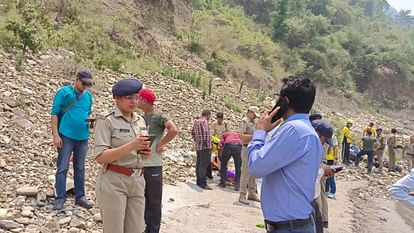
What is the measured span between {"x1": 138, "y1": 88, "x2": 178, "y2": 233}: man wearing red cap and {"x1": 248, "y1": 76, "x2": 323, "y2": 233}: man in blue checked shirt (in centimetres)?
191

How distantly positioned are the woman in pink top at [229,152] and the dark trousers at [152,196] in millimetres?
4007

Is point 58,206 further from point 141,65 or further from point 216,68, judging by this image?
point 216,68

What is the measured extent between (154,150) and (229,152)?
408 cm

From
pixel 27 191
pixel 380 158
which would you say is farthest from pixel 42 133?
pixel 380 158

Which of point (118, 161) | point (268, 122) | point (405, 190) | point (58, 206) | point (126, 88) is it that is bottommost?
point (58, 206)

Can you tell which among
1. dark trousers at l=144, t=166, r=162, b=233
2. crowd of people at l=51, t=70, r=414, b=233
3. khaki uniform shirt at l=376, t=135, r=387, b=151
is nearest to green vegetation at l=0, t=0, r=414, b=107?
crowd of people at l=51, t=70, r=414, b=233

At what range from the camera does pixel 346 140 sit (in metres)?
14.7

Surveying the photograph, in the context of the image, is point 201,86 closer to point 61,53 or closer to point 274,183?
point 61,53

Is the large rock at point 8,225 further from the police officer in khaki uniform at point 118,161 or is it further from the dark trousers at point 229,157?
the dark trousers at point 229,157

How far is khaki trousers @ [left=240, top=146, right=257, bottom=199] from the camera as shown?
7.84m

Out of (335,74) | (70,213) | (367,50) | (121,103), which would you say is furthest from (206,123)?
(367,50)

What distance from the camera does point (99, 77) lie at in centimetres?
1168

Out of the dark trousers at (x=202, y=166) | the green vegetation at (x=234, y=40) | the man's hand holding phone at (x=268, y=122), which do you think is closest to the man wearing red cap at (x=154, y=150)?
the man's hand holding phone at (x=268, y=122)

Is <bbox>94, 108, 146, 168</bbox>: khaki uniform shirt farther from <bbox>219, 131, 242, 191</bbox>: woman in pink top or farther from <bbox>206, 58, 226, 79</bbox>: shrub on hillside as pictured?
<bbox>206, 58, 226, 79</bbox>: shrub on hillside
